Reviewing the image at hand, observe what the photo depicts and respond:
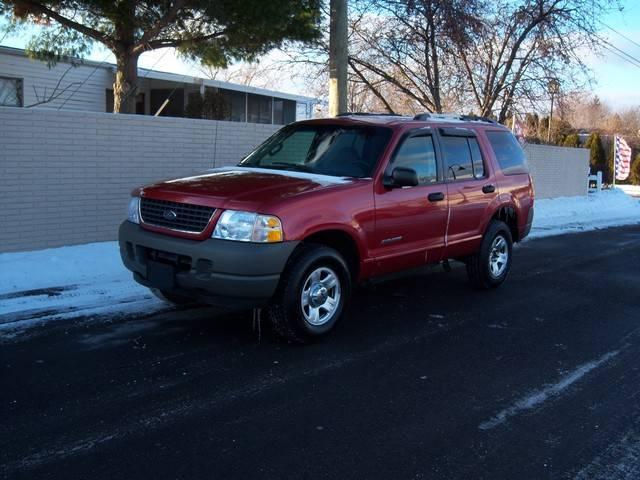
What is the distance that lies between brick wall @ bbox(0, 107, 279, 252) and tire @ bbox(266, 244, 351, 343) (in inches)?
190

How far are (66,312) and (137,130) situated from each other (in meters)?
4.17

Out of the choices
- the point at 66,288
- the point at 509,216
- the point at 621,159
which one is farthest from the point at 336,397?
the point at 621,159

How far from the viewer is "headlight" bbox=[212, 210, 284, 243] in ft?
16.3

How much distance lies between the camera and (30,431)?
3750 millimetres

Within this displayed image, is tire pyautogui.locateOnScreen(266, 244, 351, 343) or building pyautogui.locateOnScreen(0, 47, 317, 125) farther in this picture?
building pyautogui.locateOnScreen(0, 47, 317, 125)

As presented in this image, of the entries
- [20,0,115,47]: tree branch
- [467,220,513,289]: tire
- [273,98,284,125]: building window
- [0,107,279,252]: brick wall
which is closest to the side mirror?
[467,220,513,289]: tire

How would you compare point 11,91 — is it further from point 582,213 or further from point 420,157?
point 582,213

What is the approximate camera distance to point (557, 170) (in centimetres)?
2186

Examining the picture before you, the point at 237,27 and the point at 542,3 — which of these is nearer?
the point at 237,27

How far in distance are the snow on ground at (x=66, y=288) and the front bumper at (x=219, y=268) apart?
51.4 inches

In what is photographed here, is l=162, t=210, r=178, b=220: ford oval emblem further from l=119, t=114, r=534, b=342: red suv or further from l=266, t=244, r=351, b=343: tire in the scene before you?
l=266, t=244, r=351, b=343: tire

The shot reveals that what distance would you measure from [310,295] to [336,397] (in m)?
1.22

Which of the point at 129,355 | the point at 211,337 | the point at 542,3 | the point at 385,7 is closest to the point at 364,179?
the point at 211,337

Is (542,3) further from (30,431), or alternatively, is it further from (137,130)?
(30,431)
